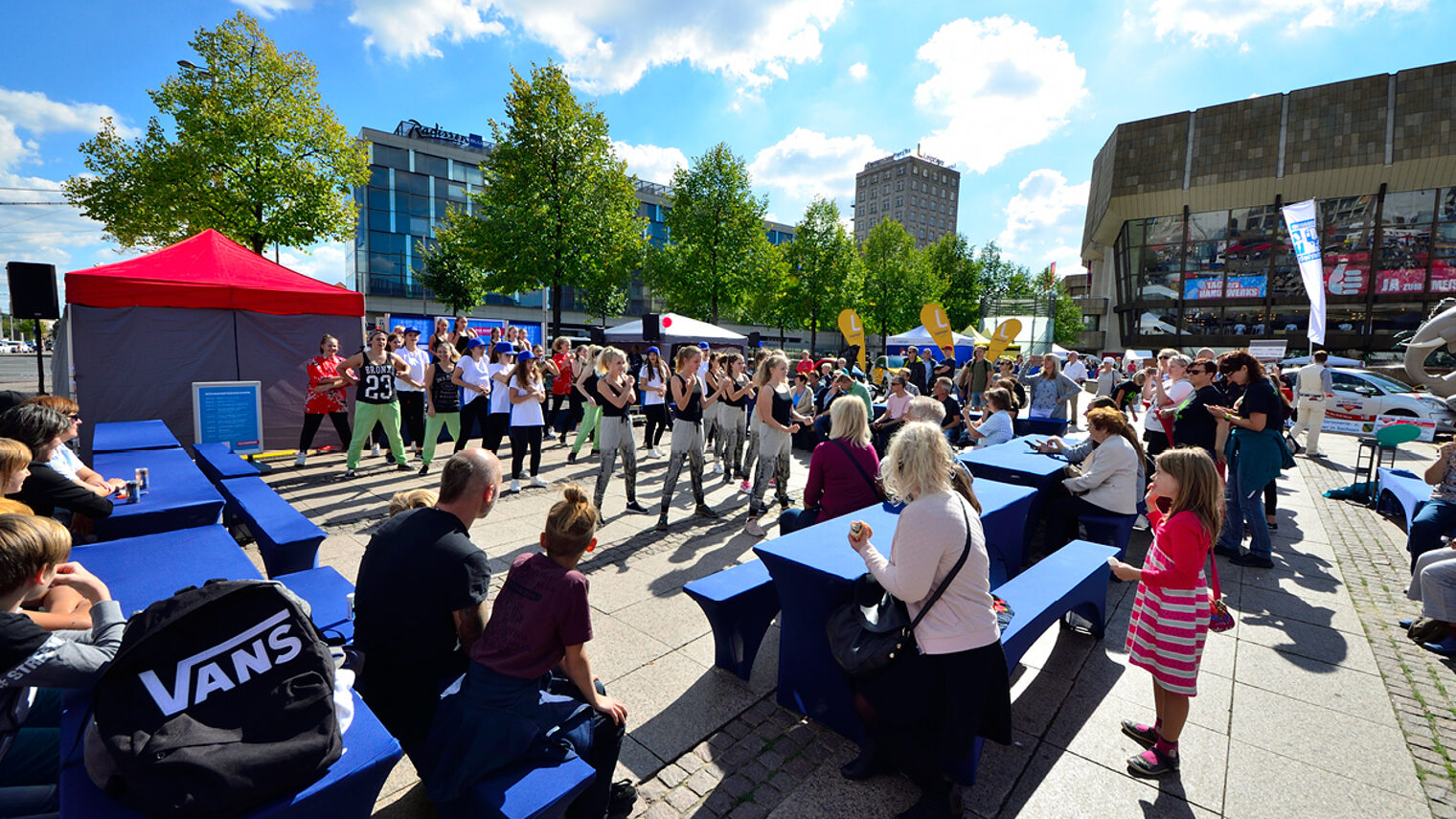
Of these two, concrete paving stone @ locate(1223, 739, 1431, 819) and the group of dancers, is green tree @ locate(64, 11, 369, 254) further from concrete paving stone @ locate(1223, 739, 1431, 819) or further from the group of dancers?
concrete paving stone @ locate(1223, 739, 1431, 819)

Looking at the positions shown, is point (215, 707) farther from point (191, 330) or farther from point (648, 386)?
point (191, 330)

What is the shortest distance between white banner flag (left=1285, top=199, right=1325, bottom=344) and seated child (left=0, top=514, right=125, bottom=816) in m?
17.5

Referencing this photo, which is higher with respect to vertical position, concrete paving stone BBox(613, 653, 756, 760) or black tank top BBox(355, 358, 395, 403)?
black tank top BBox(355, 358, 395, 403)

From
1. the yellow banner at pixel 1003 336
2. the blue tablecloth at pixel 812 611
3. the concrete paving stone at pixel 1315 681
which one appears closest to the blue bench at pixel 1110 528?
the concrete paving stone at pixel 1315 681

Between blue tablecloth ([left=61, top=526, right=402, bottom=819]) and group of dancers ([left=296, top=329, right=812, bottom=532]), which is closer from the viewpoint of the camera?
blue tablecloth ([left=61, top=526, right=402, bottom=819])

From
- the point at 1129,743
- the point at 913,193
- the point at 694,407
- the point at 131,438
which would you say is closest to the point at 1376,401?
the point at 1129,743

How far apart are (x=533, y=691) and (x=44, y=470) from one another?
3362 mm

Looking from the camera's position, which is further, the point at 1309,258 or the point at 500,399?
the point at 1309,258

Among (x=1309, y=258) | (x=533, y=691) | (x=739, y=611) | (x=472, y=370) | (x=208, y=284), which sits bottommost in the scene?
(x=739, y=611)

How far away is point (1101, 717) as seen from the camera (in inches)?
128

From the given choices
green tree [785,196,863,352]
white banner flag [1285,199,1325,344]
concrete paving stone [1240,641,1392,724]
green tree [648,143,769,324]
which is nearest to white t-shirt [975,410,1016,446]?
concrete paving stone [1240,641,1392,724]

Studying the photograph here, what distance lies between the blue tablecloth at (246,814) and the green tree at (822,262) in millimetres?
34772

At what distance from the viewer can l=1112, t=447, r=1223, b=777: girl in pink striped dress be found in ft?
8.97

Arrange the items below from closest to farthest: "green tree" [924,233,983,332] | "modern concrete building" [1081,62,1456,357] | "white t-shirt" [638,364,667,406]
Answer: "white t-shirt" [638,364,667,406]
"modern concrete building" [1081,62,1456,357]
"green tree" [924,233,983,332]
